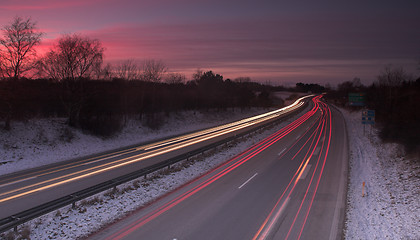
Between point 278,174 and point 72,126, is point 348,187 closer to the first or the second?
point 278,174

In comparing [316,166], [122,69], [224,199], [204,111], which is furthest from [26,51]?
[204,111]

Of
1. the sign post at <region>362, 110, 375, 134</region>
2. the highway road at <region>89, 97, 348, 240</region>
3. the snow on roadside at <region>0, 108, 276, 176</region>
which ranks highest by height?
the sign post at <region>362, 110, 375, 134</region>

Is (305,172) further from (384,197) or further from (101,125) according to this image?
(101,125)

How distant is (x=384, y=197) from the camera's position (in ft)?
49.1

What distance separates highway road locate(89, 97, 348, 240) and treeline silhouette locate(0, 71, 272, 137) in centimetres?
2060

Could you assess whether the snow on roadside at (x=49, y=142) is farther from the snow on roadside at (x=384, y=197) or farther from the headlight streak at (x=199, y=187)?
the snow on roadside at (x=384, y=197)

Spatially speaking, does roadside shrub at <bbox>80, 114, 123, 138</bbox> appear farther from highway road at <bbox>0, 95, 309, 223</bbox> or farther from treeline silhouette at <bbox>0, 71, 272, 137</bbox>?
highway road at <bbox>0, 95, 309, 223</bbox>

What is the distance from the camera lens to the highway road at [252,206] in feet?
34.1

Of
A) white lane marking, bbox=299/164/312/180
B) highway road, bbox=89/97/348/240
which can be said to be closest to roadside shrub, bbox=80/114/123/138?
highway road, bbox=89/97/348/240

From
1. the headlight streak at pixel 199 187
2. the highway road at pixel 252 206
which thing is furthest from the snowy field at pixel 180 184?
the headlight streak at pixel 199 187

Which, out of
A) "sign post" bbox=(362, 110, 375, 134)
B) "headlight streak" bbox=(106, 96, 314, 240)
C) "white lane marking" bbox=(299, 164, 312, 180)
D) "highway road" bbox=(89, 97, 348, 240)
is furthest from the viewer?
"sign post" bbox=(362, 110, 375, 134)

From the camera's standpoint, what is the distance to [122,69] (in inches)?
1741

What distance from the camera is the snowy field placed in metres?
10.8

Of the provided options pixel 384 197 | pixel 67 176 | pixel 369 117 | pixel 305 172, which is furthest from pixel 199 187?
pixel 369 117
